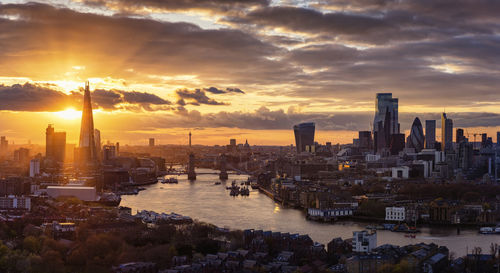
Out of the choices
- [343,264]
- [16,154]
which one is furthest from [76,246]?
[16,154]

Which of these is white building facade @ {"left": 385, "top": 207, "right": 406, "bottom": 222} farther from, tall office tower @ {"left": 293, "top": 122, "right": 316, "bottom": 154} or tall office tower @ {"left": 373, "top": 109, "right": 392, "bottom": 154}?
tall office tower @ {"left": 293, "top": 122, "right": 316, "bottom": 154}

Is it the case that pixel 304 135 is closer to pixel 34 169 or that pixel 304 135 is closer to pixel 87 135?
pixel 87 135

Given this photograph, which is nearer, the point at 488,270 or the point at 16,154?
the point at 488,270

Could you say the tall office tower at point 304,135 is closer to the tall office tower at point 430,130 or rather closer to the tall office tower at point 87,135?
the tall office tower at point 430,130

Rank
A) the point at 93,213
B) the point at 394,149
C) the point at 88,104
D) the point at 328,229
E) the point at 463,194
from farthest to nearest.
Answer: the point at 394,149 → the point at 88,104 → the point at 463,194 → the point at 93,213 → the point at 328,229

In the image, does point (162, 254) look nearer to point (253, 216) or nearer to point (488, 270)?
point (488, 270)

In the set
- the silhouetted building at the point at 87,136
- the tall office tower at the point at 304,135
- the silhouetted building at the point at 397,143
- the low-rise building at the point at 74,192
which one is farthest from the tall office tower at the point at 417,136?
the low-rise building at the point at 74,192
